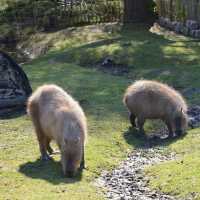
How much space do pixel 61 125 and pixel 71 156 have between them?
1.94 ft

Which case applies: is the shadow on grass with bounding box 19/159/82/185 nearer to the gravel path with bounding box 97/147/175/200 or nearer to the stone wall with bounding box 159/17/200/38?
the gravel path with bounding box 97/147/175/200

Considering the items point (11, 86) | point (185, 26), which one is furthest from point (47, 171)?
point (185, 26)

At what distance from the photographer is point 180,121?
13.2 metres

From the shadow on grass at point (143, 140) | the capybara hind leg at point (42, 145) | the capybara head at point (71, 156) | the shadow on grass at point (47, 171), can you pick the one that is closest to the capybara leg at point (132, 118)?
the shadow on grass at point (143, 140)

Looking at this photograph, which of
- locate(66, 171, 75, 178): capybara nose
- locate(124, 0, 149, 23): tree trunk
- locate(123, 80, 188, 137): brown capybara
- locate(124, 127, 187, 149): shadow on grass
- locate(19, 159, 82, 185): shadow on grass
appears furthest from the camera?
locate(124, 0, 149, 23): tree trunk

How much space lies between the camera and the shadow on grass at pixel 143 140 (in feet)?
41.5

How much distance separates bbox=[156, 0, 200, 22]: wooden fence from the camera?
25.0 meters

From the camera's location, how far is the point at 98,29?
27.5 metres

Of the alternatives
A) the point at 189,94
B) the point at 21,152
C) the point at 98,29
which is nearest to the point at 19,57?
the point at 98,29

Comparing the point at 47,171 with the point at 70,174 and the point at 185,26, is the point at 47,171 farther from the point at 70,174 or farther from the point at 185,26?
the point at 185,26

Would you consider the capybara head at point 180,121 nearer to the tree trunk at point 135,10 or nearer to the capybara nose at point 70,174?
the capybara nose at point 70,174

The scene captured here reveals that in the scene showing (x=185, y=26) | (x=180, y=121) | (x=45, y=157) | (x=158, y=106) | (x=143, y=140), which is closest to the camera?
(x=45, y=157)

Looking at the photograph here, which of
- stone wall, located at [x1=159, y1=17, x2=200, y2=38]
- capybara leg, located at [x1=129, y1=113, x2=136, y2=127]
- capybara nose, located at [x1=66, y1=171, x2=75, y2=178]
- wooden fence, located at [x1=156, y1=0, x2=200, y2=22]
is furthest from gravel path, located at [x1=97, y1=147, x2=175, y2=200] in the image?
wooden fence, located at [x1=156, y1=0, x2=200, y2=22]

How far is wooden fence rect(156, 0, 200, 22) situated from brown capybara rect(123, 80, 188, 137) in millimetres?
11783
